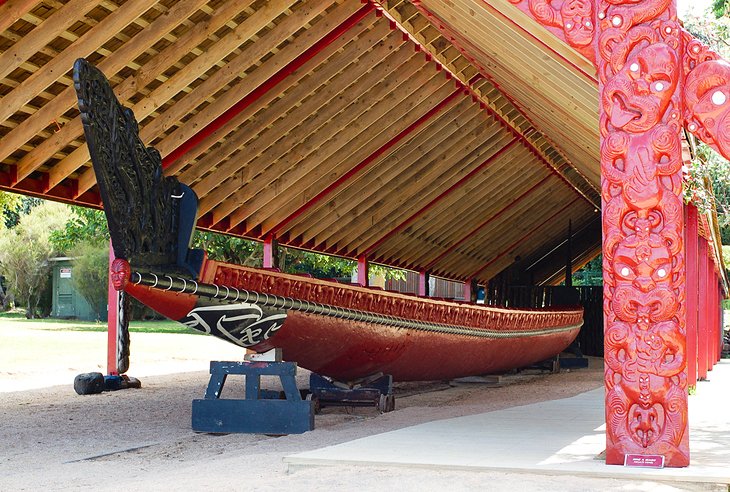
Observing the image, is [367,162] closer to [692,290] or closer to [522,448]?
[692,290]

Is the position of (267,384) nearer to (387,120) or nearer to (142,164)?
(387,120)

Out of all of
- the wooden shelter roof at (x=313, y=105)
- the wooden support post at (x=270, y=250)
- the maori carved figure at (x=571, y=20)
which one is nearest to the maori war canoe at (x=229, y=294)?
the wooden shelter roof at (x=313, y=105)

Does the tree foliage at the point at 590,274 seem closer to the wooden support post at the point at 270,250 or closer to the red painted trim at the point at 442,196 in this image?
the red painted trim at the point at 442,196

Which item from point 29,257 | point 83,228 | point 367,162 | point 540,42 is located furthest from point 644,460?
point 29,257

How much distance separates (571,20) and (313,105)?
5846mm

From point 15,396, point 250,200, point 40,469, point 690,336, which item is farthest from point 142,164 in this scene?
point 690,336

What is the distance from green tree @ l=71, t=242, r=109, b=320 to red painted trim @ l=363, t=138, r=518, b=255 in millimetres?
16860

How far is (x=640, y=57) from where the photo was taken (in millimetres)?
4621

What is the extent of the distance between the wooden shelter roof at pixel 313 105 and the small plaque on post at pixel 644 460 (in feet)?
6.78

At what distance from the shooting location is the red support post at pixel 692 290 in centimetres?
948

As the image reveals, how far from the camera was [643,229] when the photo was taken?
4.57 metres

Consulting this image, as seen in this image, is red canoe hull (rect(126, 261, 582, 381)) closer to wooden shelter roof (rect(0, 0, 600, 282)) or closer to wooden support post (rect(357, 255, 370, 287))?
wooden shelter roof (rect(0, 0, 600, 282))

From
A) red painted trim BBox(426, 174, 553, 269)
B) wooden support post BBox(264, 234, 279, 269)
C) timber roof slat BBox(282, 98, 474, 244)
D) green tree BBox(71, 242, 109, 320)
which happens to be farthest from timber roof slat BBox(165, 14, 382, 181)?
green tree BBox(71, 242, 109, 320)

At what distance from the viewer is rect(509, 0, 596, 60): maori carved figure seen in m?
4.74
